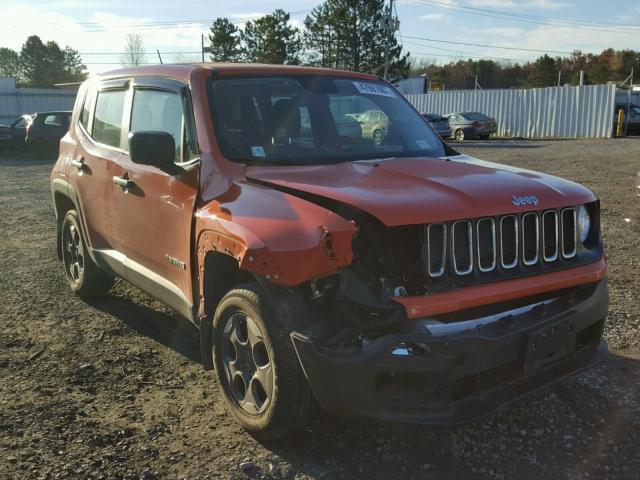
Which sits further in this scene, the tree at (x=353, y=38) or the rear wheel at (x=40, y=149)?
the tree at (x=353, y=38)

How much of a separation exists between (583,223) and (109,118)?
3546mm

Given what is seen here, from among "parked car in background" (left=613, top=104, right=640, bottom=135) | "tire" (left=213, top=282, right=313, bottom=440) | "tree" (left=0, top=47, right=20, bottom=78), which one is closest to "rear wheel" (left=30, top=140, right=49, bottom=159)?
"tire" (left=213, top=282, right=313, bottom=440)

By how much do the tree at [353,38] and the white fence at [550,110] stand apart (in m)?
13.9

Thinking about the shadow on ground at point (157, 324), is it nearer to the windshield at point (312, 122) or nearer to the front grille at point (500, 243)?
the windshield at point (312, 122)

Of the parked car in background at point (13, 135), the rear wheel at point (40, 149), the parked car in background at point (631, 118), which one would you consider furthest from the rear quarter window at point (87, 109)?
the parked car in background at point (631, 118)

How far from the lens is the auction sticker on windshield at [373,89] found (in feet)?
14.9

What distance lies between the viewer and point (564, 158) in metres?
18.8

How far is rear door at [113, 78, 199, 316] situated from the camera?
3.68 meters

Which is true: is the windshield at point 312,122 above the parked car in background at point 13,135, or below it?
above

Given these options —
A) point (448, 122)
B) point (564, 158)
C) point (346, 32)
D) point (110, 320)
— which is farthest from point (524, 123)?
point (110, 320)

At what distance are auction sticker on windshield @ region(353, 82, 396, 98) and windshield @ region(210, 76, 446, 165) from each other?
0.03ft

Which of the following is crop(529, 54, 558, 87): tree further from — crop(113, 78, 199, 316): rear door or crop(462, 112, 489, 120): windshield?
crop(113, 78, 199, 316): rear door

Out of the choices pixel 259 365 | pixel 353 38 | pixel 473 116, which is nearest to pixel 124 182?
pixel 259 365

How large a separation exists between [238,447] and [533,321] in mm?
1620
